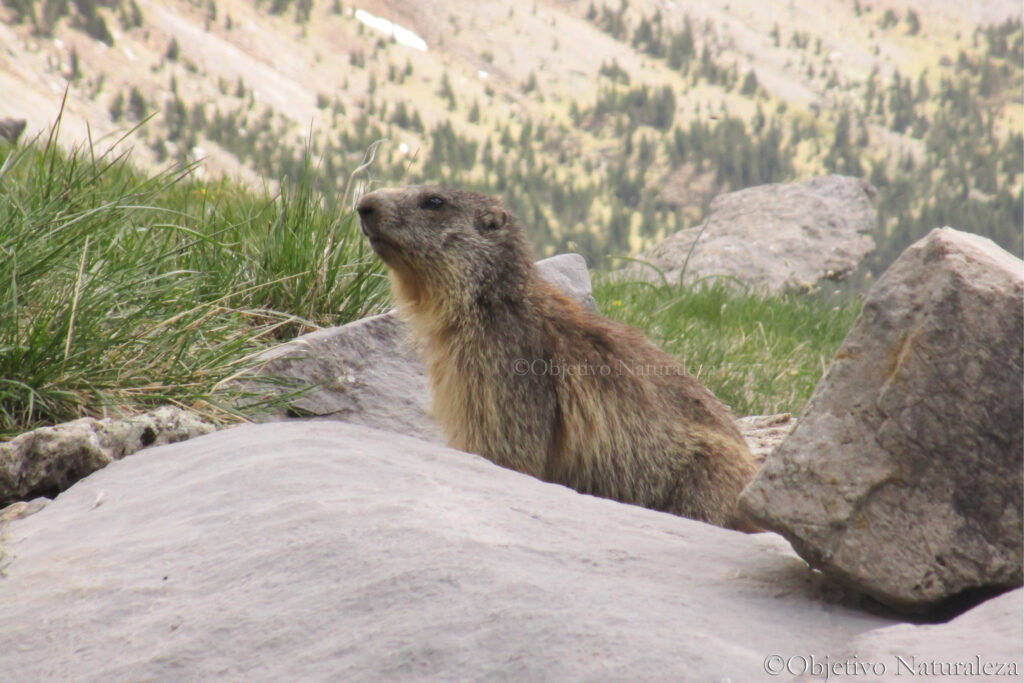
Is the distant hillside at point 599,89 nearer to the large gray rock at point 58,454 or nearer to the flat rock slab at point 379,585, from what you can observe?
the large gray rock at point 58,454


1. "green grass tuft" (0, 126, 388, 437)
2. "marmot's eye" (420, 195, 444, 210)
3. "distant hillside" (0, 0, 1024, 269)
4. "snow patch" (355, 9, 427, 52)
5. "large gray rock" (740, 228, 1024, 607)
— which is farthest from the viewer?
"snow patch" (355, 9, 427, 52)

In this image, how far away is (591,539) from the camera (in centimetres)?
274

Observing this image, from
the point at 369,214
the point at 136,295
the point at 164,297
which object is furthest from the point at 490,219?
the point at 136,295

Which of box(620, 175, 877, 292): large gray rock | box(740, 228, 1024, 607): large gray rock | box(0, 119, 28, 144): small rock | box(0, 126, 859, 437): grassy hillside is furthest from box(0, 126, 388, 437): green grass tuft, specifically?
box(620, 175, 877, 292): large gray rock

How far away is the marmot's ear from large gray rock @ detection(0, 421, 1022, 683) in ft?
7.31

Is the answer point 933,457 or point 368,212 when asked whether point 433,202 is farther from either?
point 933,457

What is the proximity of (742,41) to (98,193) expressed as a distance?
55386 mm

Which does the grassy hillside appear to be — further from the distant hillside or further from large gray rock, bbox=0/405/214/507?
the distant hillside

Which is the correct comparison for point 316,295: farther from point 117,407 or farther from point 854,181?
point 854,181

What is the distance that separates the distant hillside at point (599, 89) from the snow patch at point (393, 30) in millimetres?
106

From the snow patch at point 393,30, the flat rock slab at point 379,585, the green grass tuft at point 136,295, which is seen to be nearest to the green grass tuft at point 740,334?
the green grass tuft at point 136,295

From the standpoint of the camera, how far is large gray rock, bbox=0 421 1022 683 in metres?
2.11

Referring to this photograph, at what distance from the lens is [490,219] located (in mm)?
5191

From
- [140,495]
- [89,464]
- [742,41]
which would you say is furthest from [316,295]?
[742,41]
